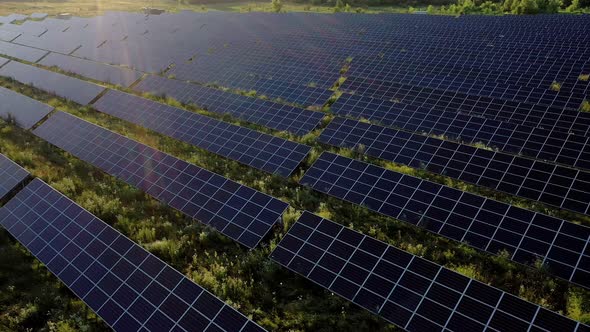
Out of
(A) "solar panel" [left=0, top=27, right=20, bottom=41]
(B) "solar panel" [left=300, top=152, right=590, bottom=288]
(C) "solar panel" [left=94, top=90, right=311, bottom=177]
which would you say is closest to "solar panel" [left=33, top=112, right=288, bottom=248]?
(C) "solar panel" [left=94, top=90, right=311, bottom=177]

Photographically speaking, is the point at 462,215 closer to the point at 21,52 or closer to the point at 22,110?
the point at 22,110

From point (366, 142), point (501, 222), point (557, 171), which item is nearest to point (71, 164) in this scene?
point (366, 142)

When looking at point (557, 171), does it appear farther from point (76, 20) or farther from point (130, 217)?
point (76, 20)

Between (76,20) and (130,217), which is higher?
(130,217)

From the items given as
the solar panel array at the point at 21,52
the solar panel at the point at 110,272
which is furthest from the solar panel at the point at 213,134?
the solar panel array at the point at 21,52

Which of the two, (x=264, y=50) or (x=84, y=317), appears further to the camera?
(x=264, y=50)

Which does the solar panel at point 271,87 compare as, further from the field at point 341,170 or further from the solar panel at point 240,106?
the solar panel at point 240,106

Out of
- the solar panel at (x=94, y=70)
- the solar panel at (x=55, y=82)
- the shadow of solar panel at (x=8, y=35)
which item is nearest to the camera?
the solar panel at (x=55, y=82)

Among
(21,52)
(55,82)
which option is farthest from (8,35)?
(55,82)
